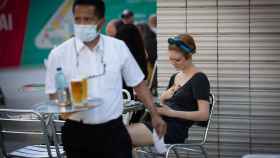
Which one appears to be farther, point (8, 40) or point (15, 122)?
point (8, 40)

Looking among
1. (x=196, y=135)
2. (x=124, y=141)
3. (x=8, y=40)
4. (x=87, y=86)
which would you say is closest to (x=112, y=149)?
(x=124, y=141)

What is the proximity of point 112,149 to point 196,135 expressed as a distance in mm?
2777

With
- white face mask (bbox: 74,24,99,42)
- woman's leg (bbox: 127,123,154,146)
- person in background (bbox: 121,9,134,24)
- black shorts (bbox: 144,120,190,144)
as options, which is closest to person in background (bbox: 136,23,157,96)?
person in background (bbox: 121,9,134,24)

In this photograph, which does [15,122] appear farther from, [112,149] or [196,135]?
[196,135]

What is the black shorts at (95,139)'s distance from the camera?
4719mm

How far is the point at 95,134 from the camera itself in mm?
4719

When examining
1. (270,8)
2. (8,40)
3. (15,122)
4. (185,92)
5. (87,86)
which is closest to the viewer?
(87,86)

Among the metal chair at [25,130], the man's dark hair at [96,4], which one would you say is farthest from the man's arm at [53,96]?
the metal chair at [25,130]

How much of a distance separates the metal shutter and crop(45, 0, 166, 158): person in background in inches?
103

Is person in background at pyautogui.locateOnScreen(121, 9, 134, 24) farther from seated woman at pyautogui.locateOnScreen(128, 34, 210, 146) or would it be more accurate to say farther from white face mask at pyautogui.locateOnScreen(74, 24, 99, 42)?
white face mask at pyautogui.locateOnScreen(74, 24, 99, 42)

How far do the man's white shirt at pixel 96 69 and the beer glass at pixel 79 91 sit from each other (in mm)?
49

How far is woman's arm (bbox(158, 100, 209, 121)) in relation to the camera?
Result: 6152mm

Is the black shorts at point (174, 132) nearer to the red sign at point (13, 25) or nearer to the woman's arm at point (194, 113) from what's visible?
the woman's arm at point (194, 113)

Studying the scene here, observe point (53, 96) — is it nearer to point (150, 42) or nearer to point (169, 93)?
point (169, 93)
